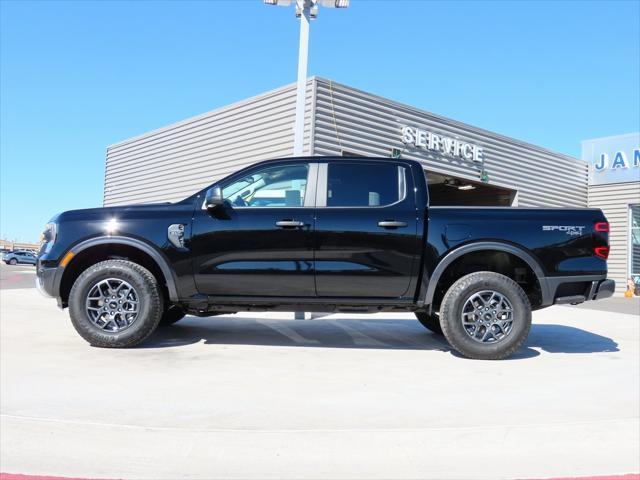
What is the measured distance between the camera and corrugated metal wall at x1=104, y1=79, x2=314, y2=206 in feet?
48.3

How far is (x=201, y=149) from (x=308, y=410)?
1548 centimetres

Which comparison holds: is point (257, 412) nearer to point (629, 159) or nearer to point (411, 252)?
point (411, 252)

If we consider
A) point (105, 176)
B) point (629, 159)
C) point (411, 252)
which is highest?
point (629, 159)

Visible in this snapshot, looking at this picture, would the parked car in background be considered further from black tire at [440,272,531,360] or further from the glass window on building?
black tire at [440,272,531,360]

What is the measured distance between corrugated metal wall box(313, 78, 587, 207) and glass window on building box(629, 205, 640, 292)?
2005 mm

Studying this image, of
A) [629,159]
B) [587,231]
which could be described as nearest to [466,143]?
[629,159]

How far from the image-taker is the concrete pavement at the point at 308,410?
2422 millimetres

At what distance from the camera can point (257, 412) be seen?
3061 millimetres

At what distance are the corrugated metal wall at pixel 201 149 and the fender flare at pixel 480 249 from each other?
9.38m

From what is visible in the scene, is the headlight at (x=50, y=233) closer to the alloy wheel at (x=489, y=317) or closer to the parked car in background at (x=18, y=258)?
the alloy wheel at (x=489, y=317)

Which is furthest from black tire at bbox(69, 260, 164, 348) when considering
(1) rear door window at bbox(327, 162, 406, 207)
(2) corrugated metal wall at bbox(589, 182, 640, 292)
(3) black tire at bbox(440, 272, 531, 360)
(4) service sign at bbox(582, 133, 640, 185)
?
(4) service sign at bbox(582, 133, 640, 185)

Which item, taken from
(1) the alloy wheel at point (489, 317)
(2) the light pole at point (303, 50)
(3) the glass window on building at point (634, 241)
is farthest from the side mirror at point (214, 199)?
(3) the glass window on building at point (634, 241)

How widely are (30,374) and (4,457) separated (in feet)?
5.13

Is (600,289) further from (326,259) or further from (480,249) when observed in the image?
(326,259)
